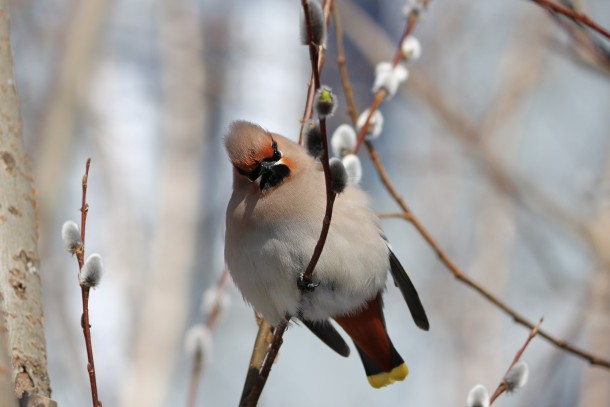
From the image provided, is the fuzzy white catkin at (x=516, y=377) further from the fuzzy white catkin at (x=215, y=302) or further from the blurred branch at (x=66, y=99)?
the blurred branch at (x=66, y=99)

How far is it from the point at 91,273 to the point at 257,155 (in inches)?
46.6

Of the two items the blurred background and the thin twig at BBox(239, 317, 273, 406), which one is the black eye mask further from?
the blurred background

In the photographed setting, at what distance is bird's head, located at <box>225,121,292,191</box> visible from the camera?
3084mm

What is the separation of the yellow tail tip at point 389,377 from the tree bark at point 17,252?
185 cm

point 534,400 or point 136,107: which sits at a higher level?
point 534,400

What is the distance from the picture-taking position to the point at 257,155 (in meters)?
3.13

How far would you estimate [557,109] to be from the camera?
10.2m

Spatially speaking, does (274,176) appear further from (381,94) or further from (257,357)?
(257,357)

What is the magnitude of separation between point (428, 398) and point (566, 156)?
3.11 meters

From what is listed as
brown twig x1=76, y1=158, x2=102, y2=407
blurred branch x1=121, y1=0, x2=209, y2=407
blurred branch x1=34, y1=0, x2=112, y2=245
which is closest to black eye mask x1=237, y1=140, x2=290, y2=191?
brown twig x1=76, y1=158, x2=102, y2=407

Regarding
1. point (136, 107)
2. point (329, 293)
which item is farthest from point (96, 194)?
point (329, 293)

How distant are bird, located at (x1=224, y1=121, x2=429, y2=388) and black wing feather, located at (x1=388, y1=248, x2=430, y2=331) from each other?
14cm

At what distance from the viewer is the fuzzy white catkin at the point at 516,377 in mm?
2420

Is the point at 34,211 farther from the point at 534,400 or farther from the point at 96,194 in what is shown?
the point at 96,194
